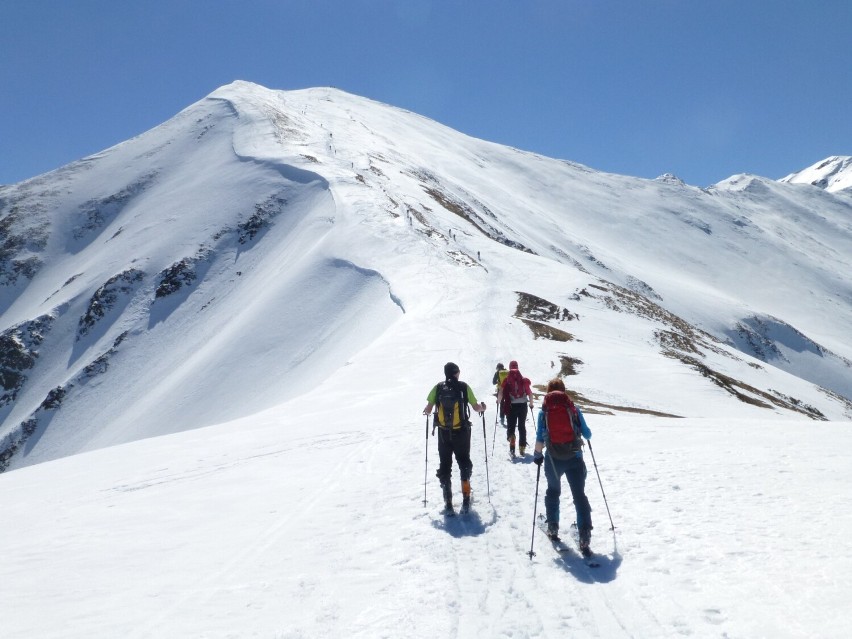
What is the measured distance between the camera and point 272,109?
124000 mm

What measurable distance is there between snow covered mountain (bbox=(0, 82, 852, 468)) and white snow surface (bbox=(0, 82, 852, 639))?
0.40 metres

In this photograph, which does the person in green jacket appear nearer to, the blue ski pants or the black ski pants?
the black ski pants

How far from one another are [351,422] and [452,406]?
7706mm

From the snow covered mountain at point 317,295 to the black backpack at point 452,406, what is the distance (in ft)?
34.5

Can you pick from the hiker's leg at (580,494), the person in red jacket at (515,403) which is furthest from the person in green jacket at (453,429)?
the person in red jacket at (515,403)

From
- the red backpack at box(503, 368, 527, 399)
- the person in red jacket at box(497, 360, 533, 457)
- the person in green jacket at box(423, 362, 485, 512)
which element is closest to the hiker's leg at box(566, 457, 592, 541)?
the person in green jacket at box(423, 362, 485, 512)

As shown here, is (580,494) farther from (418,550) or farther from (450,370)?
(450,370)

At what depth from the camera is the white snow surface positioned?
6.29m

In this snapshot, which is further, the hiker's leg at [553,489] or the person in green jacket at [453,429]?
the person in green jacket at [453,429]

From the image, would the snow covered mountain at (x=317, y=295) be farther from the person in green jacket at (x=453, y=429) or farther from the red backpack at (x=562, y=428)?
the red backpack at (x=562, y=428)

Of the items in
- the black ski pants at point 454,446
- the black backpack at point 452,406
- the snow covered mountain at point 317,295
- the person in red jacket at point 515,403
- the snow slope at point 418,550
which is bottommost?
the snow slope at point 418,550

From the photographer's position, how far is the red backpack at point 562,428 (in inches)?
296

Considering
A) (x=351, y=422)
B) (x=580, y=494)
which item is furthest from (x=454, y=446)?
(x=351, y=422)

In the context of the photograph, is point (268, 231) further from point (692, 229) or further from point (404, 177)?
point (692, 229)
